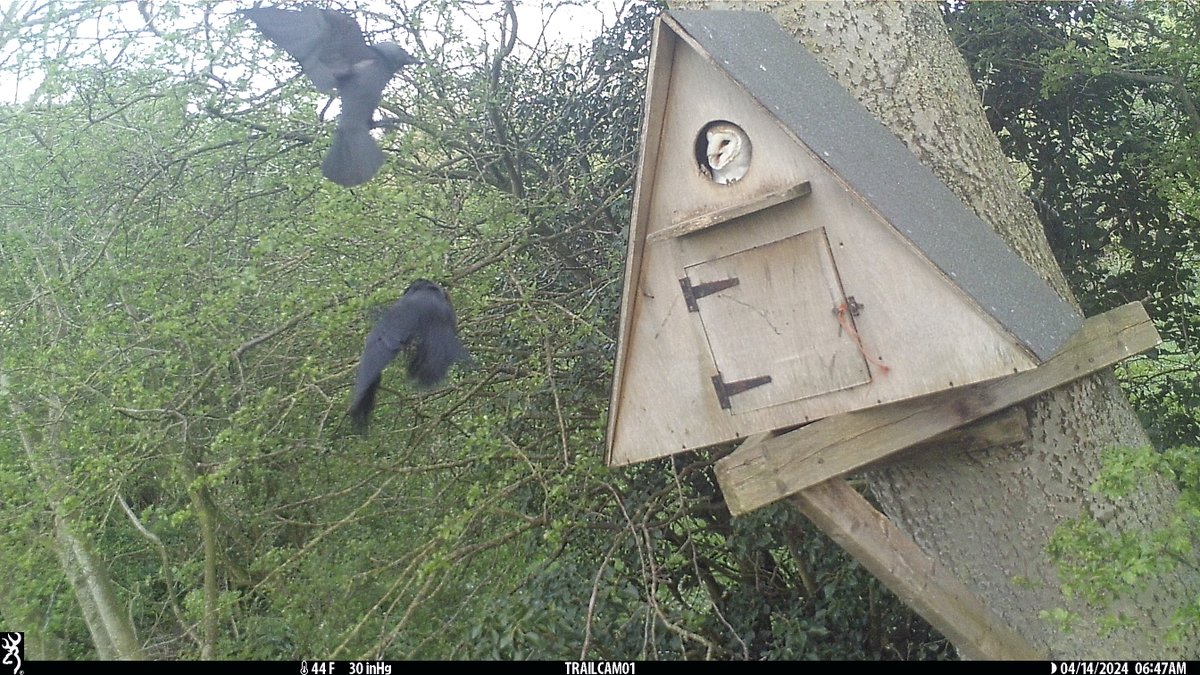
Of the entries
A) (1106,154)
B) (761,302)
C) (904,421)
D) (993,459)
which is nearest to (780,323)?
(761,302)

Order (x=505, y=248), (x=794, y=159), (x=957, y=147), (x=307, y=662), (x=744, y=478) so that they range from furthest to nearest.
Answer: (x=505, y=248) < (x=307, y=662) < (x=957, y=147) < (x=744, y=478) < (x=794, y=159)

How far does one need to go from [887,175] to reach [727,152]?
36 cm

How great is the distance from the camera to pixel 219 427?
3.10m

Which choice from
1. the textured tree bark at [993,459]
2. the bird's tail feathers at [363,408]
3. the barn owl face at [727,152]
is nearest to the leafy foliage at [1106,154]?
the textured tree bark at [993,459]

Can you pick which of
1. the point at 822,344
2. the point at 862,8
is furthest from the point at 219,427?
the point at 862,8

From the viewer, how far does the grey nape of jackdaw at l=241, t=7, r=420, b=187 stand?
2912 millimetres

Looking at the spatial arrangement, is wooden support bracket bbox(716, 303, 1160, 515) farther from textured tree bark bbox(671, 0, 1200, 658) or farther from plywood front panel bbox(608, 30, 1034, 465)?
textured tree bark bbox(671, 0, 1200, 658)

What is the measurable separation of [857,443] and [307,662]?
1.69 meters

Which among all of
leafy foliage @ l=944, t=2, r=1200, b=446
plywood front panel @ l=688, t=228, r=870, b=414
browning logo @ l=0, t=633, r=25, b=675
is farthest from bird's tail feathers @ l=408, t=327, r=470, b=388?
leafy foliage @ l=944, t=2, r=1200, b=446

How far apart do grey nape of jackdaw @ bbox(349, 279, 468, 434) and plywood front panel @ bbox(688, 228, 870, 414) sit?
810 millimetres

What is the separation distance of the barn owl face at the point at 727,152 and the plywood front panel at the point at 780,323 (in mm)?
181

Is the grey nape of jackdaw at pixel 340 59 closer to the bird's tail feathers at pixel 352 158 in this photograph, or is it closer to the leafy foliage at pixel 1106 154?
the bird's tail feathers at pixel 352 158

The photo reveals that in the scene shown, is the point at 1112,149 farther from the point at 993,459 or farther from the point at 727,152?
the point at 727,152

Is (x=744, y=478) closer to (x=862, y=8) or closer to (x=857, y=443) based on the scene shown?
(x=857, y=443)
